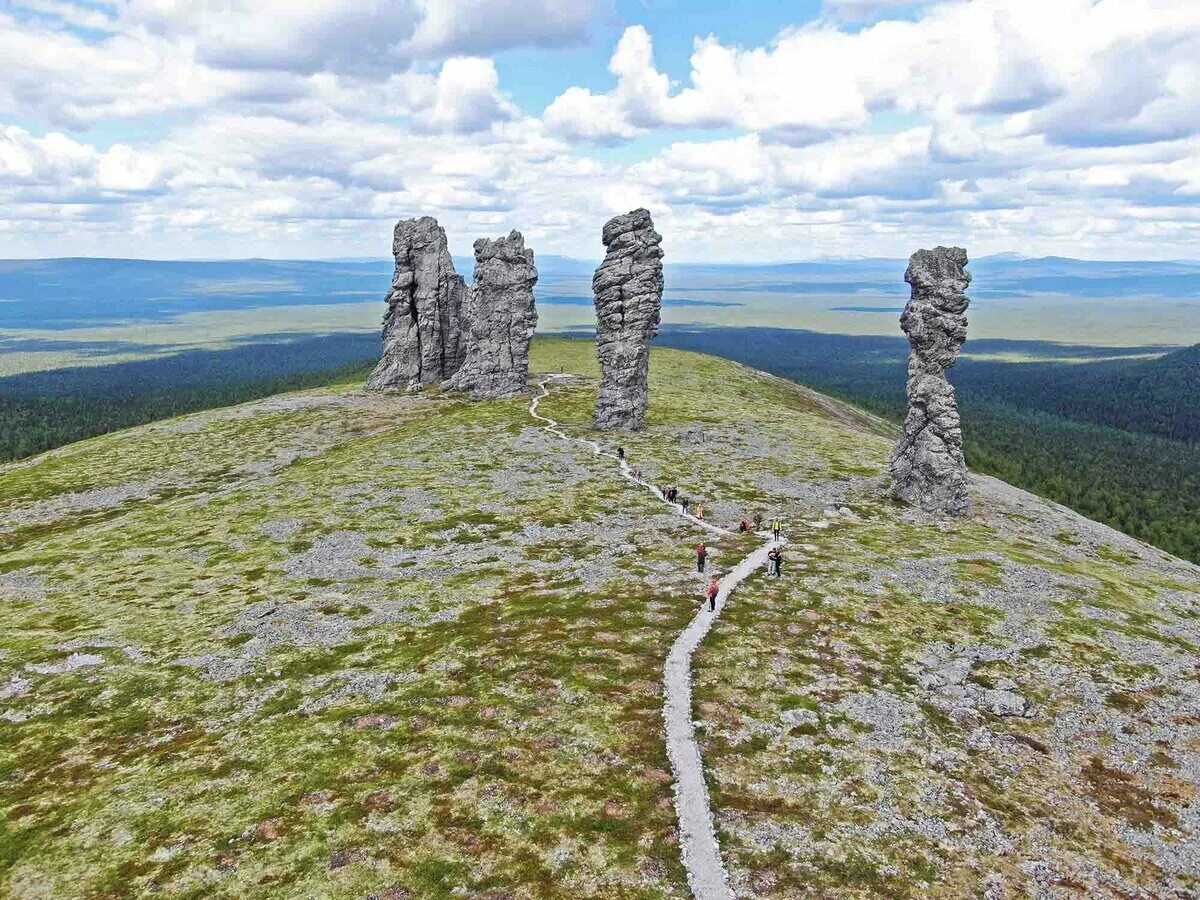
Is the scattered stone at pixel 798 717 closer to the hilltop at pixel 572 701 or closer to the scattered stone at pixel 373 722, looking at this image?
the hilltop at pixel 572 701

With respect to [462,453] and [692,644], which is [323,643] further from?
[462,453]

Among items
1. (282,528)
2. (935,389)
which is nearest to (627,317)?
(935,389)

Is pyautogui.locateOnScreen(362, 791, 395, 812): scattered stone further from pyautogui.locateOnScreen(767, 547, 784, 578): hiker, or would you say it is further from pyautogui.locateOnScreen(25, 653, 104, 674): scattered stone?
pyautogui.locateOnScreen(767, 547, 784, 578): hiker

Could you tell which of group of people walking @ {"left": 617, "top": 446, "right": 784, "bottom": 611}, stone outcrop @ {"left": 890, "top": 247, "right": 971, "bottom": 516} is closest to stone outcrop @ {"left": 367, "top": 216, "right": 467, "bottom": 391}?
group of people walking @ {"left": 617, "top": 446, "right": 784, "bottom": 611}

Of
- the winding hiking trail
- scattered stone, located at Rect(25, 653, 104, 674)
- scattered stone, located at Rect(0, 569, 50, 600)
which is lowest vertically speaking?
scattered stone, located at Rect(0, 569, 50, 600)

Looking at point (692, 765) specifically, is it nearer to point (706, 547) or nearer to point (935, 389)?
point (706, 547)

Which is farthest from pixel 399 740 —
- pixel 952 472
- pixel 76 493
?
pixel 76 493
